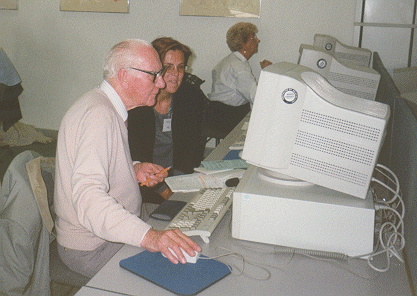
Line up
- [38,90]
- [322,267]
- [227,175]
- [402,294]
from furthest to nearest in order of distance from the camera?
1. [38,90]
2. [227,175]
3. [322,267]
4. [402,294]

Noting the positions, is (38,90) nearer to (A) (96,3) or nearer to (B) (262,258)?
(A) (96,3)

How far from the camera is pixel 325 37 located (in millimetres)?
2904

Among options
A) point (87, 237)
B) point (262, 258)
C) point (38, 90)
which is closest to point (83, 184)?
point (87, 237)

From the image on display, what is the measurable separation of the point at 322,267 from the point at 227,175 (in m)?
0.72

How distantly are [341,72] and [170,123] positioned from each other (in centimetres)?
104

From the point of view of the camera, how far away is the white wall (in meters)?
4.14

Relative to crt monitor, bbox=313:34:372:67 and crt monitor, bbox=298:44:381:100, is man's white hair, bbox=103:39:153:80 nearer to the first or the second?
crt monitor, bbox=298:44:381:100

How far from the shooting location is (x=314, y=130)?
1.17 m

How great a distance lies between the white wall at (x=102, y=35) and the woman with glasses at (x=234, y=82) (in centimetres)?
32

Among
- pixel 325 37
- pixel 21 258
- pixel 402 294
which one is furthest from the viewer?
pixel 325 37

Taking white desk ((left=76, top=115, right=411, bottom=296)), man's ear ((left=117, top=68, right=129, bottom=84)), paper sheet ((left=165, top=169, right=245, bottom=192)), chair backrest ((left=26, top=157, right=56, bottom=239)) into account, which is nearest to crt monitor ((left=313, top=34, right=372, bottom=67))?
paper sheet ((left=165, top=169, right=245, bottom=192))

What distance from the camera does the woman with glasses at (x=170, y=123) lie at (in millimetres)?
2227

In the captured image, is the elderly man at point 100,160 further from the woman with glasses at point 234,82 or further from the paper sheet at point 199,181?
the woman with glasses at point 234,82

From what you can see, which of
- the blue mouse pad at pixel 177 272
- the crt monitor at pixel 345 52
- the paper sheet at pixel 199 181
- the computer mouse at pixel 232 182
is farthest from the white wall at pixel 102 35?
the blue mouse pad at pixel 177 272
